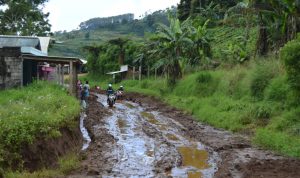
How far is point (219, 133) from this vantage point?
17.1 meters

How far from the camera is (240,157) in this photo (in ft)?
41.5

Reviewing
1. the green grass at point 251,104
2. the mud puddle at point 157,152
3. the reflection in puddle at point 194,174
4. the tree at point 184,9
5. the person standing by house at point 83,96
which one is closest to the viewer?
the reflection in puddle at point 194,174

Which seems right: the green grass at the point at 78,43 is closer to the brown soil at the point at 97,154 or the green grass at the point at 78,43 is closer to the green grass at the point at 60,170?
the brown soil at the point at 97,154

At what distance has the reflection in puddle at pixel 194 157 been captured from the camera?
1209cm

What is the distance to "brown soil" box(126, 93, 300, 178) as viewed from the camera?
10.6 meters

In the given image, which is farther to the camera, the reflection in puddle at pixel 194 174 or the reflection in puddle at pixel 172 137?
the reflection in puddle at pixel 172 137

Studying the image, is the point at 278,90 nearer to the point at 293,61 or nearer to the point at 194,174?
the point at 293,61

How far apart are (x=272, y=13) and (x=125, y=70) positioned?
3169cm

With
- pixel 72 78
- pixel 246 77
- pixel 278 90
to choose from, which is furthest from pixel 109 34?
pixel 278 90

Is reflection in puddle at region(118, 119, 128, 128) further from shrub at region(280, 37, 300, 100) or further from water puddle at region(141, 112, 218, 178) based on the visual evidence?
shrub at region(280, 37, 300, 100)

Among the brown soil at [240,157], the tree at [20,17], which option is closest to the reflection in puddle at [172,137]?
the brown soil at [240,157]

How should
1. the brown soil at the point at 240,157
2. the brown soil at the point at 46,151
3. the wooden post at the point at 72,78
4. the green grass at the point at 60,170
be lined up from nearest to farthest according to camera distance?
the green grass at the point at 60,170 < the brown soil at the point at 46,151 < the brown soil at the point at 240,157 < the wooden post at the point at 72,78

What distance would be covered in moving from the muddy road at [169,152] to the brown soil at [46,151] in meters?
0.67

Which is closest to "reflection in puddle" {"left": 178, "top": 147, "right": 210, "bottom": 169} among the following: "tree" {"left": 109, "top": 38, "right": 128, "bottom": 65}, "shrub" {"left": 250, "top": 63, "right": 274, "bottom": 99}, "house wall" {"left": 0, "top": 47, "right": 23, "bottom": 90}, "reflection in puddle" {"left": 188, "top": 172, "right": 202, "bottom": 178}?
"reflection in puddle" {"left": 188, "top": 172, "right": 202, "bottom": 178}
